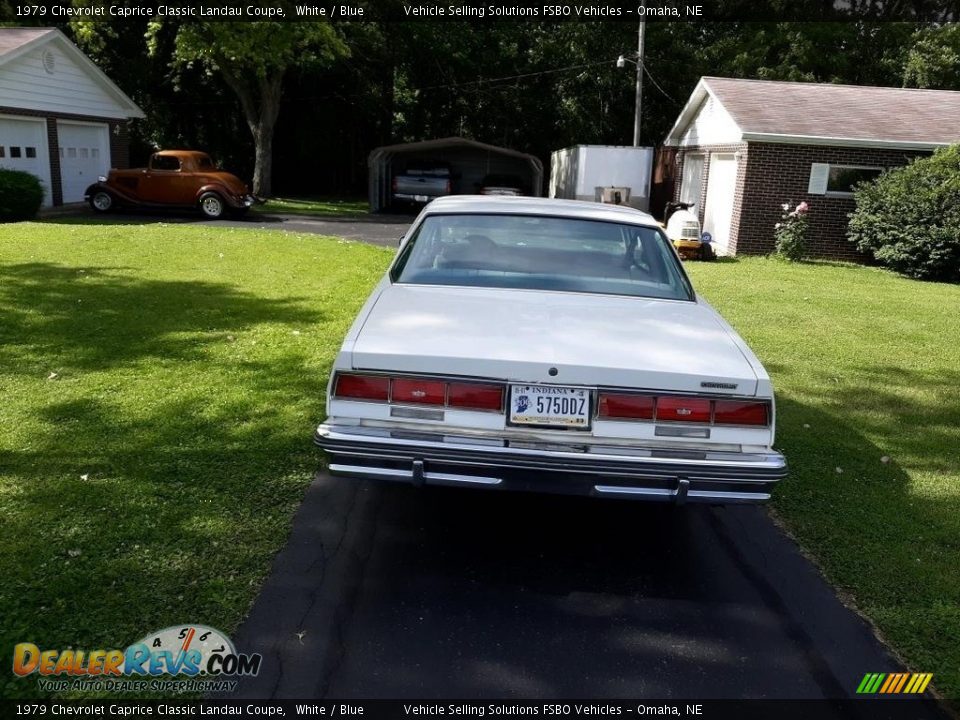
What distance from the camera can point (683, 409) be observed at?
11.4 feet

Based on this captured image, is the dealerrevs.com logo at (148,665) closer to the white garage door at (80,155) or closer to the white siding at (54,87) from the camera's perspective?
the white siding at (54,87)

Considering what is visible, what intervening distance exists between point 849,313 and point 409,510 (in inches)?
311

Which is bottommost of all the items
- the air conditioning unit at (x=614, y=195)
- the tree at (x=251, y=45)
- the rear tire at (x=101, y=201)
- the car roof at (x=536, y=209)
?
the rear tire at (x=101, y=201)

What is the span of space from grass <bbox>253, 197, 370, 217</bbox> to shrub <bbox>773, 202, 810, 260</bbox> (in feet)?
42.2

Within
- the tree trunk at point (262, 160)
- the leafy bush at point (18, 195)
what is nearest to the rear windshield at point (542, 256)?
the leafy bush at point (18, 195)

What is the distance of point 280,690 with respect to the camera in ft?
9.53

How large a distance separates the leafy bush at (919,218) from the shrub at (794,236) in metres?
1.15

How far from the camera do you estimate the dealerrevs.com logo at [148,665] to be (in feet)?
9.50

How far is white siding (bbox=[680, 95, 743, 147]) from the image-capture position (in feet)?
57.2

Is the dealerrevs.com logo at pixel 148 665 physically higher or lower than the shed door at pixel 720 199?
lower

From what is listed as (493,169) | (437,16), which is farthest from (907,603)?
(437,16)

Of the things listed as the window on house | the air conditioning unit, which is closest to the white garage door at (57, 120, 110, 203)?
the air conditioning unit

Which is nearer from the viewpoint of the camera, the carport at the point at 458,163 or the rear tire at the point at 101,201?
the rear tire at the point at 101,201

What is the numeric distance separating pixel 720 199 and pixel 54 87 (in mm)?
16717
